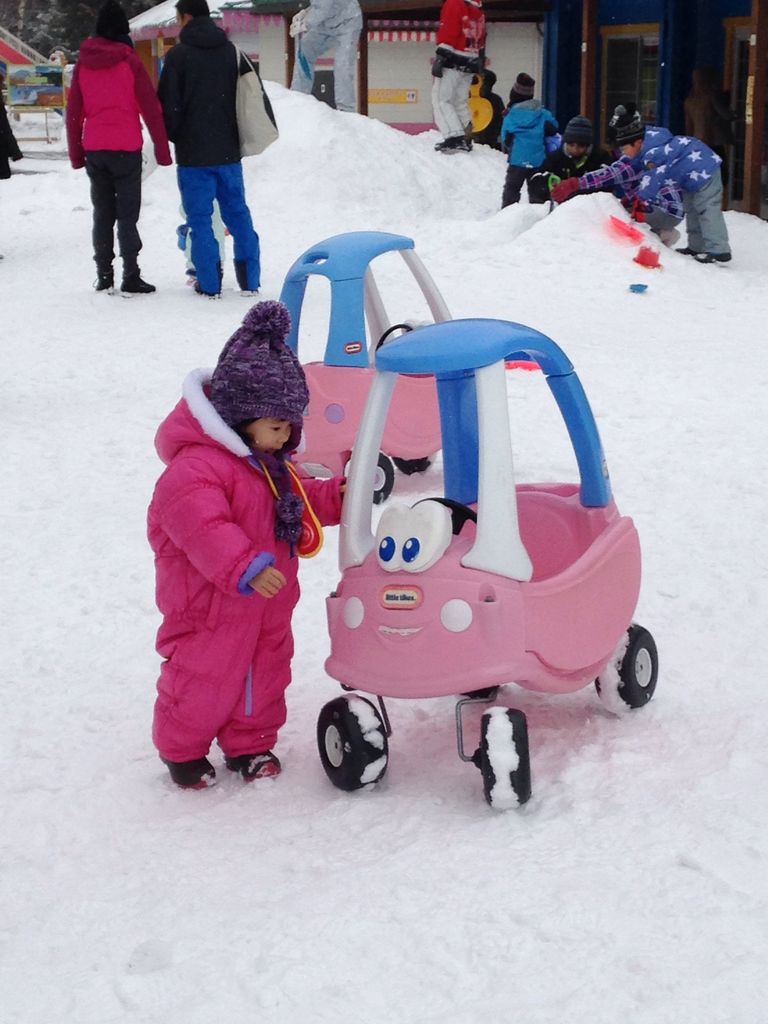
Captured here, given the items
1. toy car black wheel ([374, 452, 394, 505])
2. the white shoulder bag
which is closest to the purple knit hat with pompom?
toy car black wheel ([374, 452, 394, 505])

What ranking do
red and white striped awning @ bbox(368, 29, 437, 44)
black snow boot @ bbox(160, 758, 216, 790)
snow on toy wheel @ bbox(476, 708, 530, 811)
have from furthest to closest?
1. red and white striped awning @ bbox(368, 29, 437, 44)
2. black snow boot @ bbox(160, 758, 216, 790)
3. snow on toy wheel @ bbox(476, 708, 530, 811)

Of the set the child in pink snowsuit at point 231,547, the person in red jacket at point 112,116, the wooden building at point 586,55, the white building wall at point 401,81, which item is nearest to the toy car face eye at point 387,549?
the child in pink snowsuit at point 231,547

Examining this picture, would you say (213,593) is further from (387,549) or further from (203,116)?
(203,116)

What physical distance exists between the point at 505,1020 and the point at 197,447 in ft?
4.53

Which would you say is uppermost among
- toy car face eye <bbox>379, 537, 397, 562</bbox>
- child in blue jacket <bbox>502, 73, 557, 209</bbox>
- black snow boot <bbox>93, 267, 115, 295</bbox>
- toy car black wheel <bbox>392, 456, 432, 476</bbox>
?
child in blue jacket <bbox>502, 73, 557, 209</bbox>

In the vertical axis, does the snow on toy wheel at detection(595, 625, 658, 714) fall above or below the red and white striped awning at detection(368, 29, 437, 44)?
below

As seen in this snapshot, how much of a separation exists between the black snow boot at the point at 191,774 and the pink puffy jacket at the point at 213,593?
2 cm

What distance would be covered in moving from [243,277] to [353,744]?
6675 mm

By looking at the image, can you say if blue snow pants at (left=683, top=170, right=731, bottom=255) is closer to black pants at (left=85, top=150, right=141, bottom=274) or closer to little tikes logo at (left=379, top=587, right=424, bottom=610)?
black pants at (left=85, top=150, right=141, bottom=274)

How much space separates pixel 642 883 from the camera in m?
2.50

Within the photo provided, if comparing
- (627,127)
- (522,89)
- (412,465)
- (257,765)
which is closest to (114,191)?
(627,127)

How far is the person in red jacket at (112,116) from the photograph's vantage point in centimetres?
864

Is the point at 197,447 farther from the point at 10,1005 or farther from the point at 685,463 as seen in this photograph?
the point at 685,463

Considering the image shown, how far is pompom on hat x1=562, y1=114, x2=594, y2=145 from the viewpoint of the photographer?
36.1 ft
